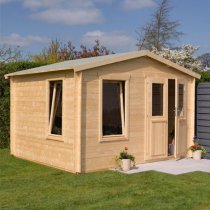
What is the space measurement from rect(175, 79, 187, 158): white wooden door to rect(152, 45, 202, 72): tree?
12913 millimetres

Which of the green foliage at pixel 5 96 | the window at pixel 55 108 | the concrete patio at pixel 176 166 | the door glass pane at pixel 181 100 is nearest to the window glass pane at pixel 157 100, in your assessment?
the door glass pane at pixel 181 100

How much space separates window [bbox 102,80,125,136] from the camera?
33.2ft

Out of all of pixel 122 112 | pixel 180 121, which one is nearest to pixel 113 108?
pixel 122 112

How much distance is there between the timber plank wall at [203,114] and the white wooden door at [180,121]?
0.56m

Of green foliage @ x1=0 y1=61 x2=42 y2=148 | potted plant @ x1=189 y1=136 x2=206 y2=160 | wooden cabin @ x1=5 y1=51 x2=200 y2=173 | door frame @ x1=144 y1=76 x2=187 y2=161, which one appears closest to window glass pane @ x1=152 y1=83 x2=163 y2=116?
wooden cabin @ x1=5 y1=51 x2=200 y2=173

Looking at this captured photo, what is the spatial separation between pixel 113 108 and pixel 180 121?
7.71 feet

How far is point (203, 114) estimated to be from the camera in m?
12.1

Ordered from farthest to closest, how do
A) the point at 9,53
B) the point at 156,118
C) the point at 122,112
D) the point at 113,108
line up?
the point at 9,53, the point at 156,118, the point at 122,112, the point at 113,108

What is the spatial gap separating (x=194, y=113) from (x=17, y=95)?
17.6 ft

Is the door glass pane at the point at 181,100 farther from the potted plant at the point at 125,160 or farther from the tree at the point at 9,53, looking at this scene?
the tree at the point at 9,53

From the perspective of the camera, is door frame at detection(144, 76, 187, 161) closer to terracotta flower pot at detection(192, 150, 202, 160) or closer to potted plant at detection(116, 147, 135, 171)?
terracotta flower pot at detection(192, 150, 202, 160)

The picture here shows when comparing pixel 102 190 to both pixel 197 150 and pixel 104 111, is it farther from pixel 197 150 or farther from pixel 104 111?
pixel 197 150

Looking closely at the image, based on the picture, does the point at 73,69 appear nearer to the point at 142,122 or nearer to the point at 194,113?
the point at 142,122

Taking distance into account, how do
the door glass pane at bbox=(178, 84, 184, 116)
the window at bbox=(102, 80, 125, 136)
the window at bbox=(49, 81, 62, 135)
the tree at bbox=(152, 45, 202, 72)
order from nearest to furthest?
the window at bbox=(102, 80, 125, 136) → the window at bbox=(49, 81, 62, 135) → the door glass pane at bbox=(178, 84, 184, 116) → the tree at bbox=(152, 45, 202, 72)
